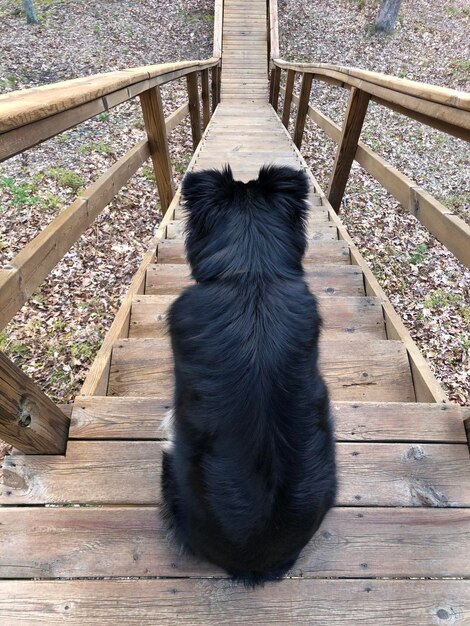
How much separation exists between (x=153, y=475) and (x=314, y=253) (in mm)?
2173

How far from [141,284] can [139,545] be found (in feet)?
5.33

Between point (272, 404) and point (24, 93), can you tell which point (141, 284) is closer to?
point (24, 93)

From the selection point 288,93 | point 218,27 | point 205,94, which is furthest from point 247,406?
point 218,27

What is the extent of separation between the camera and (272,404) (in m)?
1.02

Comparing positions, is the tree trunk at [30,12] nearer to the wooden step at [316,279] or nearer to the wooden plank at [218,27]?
the wooden plank at [218,27]

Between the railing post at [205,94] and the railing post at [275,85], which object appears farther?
the railing post at [275,85]

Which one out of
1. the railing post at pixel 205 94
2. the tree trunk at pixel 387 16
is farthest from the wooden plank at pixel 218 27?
the tree trunk at pixel 387 16

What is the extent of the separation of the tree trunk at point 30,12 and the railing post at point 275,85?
5031mm

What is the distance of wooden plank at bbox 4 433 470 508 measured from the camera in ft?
4.27

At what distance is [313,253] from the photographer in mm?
3035

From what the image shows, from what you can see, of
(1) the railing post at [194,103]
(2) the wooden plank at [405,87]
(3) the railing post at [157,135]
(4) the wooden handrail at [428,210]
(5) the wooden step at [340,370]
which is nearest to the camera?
(2) the wooden plank at [405,87]

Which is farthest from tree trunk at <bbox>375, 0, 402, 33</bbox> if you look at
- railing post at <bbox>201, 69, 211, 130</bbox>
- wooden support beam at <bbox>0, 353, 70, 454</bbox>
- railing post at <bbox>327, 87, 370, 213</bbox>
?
wooden support beam at <bbox>0, 353, 70, 454</bbox>

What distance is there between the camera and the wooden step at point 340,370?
6.02 feet

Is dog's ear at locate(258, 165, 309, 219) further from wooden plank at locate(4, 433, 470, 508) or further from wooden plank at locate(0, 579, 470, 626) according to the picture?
wooden plank at locate(0, 579, 470, 626)
